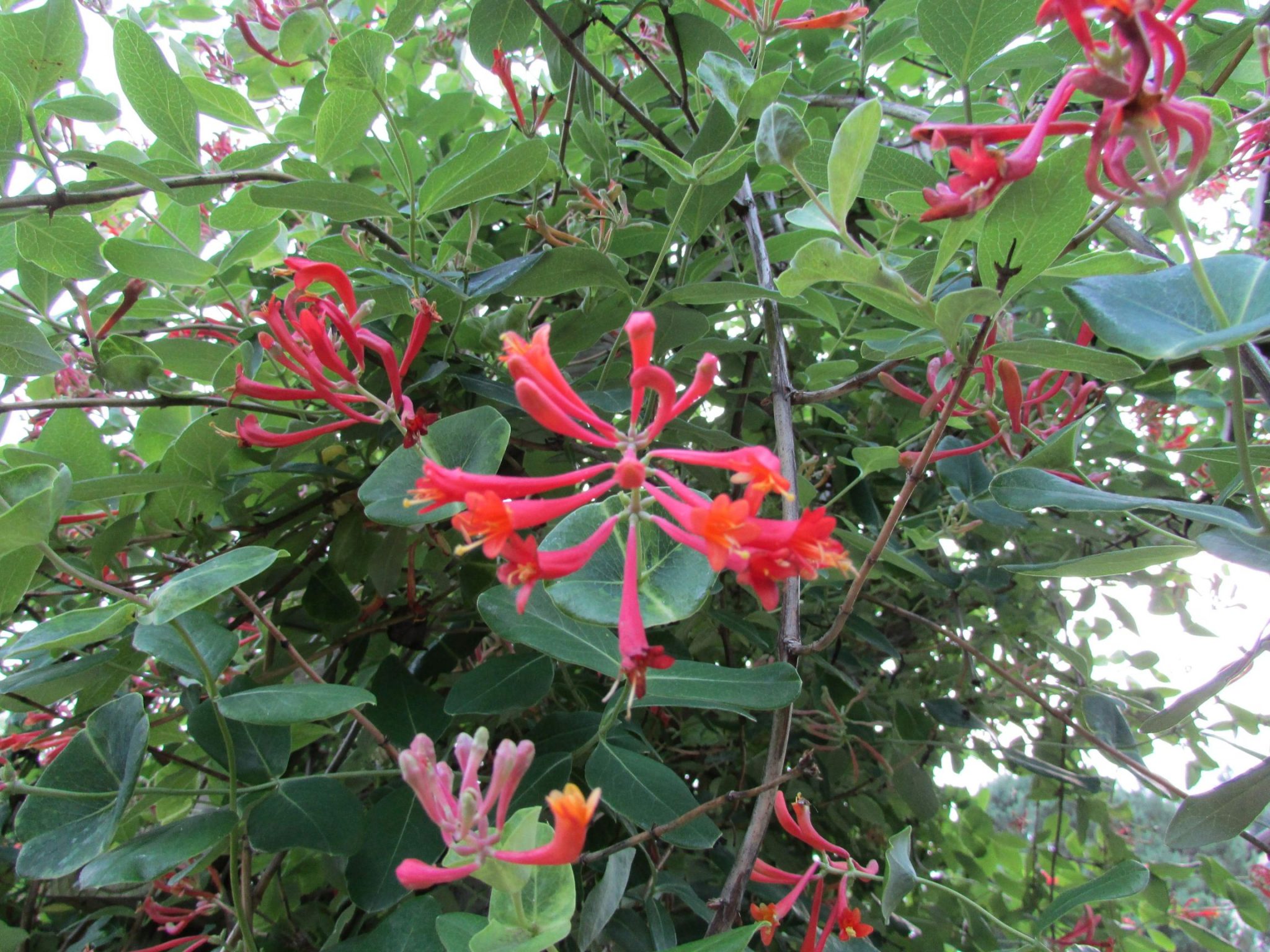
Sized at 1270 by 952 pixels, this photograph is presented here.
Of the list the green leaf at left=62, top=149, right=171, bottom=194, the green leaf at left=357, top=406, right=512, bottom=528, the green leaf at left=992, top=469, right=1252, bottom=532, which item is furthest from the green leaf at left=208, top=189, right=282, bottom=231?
the green leaf at left=992, top=469, right=1252, bottom=532

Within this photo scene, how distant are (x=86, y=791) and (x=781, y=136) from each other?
32.2 inches

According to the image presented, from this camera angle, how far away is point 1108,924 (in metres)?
1.64

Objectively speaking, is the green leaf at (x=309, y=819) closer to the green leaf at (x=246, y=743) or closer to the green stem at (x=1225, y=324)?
the green leaf at (x=246, y=743)

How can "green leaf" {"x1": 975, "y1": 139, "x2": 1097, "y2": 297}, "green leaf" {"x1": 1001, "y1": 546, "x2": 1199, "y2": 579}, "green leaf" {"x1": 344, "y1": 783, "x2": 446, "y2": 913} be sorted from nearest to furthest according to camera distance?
"green leaf" {"x1": 975, "y1": 139, "x2": 1097, "y2": 297} < "green leaf" {"x1": 1001, "y1": 546, "x2": 1199, "y2": 579} < "green leaf" {"x1": 344, "y1": 783, "x2": 446, "y2": 913}

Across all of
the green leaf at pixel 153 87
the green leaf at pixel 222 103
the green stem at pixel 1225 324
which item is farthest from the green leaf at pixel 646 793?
the green leaf at pixel 222 103

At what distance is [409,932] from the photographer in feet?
2.29

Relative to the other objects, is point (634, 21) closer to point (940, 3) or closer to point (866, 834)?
point (940, 3)

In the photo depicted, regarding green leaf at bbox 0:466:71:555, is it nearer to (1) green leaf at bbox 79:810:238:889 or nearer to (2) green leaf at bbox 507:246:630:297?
(1) green leaf at bbox 79:810:238:889

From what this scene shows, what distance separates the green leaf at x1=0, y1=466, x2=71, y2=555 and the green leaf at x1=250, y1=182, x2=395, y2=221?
0.30 metres

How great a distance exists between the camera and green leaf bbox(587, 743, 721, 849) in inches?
27.9

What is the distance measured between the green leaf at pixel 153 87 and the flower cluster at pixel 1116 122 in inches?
31.2

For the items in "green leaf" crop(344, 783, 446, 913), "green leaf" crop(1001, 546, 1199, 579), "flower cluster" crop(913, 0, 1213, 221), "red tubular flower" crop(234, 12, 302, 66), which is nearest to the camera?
"flower cluster" crop(913, 0, 1213, 221)

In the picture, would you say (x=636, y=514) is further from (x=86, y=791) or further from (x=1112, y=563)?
(x=86, y=791)

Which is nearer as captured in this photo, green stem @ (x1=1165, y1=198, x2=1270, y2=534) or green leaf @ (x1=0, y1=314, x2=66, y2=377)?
green stem @ (x1=1165, y1=198, x2=1270, y2=534)
